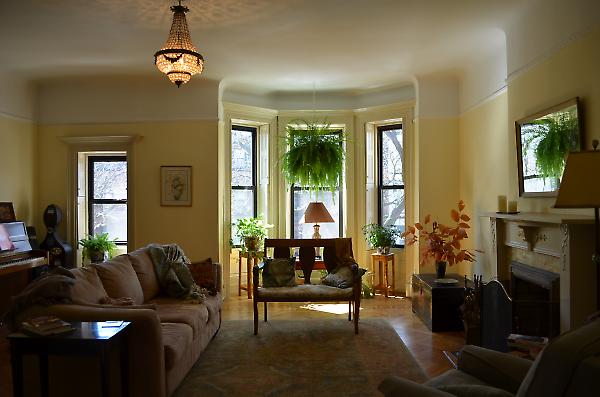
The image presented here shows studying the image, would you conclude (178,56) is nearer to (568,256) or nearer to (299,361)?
(299,361)

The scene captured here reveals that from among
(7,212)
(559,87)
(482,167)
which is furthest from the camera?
(7,212)

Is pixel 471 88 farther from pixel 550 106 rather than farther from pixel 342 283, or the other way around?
pixel 342 283

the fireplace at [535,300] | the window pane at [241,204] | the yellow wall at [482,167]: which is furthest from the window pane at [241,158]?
the fireplace at [535,300]

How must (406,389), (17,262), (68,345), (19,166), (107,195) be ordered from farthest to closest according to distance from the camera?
(107,195), (19,166), (17,262), (68,345), (406,389)

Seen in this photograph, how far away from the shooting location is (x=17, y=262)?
5.37m

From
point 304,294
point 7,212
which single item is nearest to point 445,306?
point 304,294

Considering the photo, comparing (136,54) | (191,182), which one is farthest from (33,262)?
(136,54)

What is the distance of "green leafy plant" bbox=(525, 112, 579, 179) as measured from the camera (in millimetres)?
3436

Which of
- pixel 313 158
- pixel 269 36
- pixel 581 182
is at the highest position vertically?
pixel 269 36

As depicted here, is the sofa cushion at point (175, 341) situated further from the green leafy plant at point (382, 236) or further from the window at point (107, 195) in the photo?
the window at point (107, 195)

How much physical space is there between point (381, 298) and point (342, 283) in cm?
186

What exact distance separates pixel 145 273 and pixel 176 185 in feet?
7.68

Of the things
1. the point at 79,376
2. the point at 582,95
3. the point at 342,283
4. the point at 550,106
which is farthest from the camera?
the point at 342,283

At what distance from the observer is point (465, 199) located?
20.6 ft
